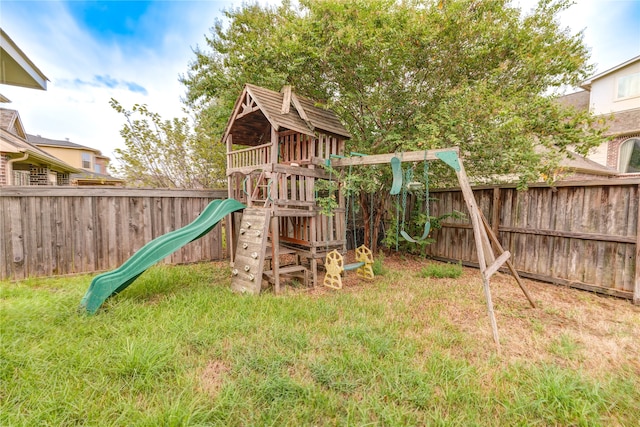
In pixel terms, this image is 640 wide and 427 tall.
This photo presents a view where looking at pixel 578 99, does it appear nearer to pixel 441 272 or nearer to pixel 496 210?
pixel 496 210

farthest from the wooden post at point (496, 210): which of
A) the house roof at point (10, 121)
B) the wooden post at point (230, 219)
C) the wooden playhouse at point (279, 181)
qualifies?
the house roof at point (10, 121)

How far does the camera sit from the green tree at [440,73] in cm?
477

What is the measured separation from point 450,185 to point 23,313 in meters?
8.02

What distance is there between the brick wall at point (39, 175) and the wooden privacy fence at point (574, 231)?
53.1 feet

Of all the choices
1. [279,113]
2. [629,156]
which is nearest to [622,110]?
[629,156]

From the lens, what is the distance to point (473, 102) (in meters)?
4.89

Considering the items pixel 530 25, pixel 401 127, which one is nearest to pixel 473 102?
pixel 401 127

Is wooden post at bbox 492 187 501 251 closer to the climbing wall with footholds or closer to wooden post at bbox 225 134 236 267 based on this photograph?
the climbing wall with footholds

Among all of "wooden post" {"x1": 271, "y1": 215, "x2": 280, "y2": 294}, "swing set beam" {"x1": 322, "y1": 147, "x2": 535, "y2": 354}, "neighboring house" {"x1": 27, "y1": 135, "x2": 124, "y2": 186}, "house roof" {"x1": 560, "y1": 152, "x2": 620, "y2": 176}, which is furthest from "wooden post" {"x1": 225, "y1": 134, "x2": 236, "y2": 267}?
"neighboring house" {"x1": 27, "y1": 135, "x2": 124, "y2": 186}

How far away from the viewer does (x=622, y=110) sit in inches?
502

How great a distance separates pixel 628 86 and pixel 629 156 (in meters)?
3.26

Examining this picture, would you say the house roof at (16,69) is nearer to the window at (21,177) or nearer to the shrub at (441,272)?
the shrub at (441,272)

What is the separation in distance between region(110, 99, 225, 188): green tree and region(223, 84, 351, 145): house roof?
286cm

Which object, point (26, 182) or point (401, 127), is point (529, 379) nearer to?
point (401, 127)
